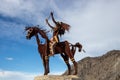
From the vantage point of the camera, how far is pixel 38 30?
21672mm

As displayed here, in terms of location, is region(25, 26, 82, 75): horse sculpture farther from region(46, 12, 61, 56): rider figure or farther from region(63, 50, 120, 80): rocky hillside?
region(63, 50, 120, 80): rocky hillside

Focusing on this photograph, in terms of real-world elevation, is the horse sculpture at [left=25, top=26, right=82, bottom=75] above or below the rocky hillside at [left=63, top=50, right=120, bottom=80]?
below

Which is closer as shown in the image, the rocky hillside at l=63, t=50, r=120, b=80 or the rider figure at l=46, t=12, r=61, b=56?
the rider figure at l=46, t=12, r=61, b=56

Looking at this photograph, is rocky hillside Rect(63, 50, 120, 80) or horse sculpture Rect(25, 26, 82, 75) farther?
rocky hillside Rect(63, 50, 120, 80)

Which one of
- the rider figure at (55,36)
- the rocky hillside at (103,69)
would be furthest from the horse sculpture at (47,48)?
the rocky hillside at (103,69)

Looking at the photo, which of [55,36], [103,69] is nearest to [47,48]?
[55,36]

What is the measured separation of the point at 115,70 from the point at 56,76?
151 m

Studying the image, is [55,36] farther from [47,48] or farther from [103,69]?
[103,69]

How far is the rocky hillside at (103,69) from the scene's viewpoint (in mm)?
169188

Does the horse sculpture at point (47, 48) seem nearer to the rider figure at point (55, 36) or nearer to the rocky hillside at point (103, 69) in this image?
the rider figure at point (55, 36)

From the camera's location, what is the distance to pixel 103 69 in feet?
611

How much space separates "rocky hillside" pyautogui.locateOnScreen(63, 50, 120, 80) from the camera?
169 meters

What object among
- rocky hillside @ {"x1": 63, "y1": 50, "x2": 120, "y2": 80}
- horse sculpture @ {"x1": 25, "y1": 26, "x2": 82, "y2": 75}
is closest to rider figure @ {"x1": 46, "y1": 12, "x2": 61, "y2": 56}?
horse sculpture @ {"x1": 25, "y1": 26, "x2": 82, "y2": 75}

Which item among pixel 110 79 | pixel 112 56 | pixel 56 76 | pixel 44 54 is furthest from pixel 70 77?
pixel 112 56
